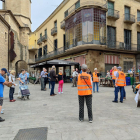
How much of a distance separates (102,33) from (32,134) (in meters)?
17.4

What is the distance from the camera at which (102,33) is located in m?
18.9

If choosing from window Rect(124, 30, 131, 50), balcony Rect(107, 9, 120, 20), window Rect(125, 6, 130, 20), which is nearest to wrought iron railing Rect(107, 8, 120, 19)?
balcony Rect(107, 9, 120, 20)

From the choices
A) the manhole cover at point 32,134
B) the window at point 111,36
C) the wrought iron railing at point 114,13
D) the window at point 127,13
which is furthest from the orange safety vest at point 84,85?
the window at point 127,13

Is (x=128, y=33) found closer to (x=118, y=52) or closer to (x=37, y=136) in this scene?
(x=118, y=52)

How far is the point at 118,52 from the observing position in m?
21.6

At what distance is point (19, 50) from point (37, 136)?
114ft

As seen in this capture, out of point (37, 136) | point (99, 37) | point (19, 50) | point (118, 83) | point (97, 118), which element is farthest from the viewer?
point (19, 50)

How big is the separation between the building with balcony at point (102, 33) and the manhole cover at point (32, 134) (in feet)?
50.3

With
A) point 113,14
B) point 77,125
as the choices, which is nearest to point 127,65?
point 113,14

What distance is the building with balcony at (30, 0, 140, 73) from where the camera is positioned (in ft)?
59.9

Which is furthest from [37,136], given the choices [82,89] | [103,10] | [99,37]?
[103,10]

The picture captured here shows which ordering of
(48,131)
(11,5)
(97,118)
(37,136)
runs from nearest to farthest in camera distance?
(37,136), (48,131), (97,118), (11,5)

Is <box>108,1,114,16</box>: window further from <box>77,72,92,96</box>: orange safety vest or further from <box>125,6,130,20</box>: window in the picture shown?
<box>77,72,92,96</box>: orange safety vest

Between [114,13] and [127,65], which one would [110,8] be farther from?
[127,65]
